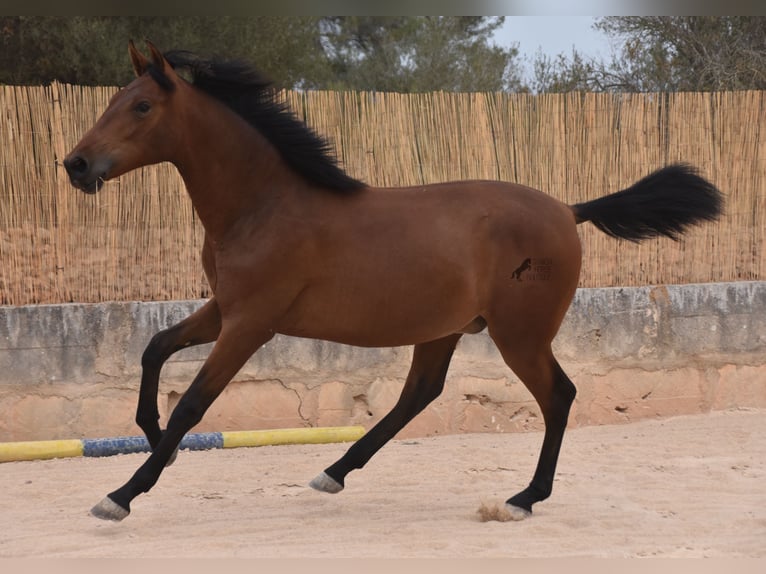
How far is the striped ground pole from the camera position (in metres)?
6.09

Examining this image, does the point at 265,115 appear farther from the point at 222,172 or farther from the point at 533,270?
the point at 533,270

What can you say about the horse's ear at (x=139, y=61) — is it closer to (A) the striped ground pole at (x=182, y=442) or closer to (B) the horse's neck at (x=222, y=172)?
(B) the horse's neck at (x=222, y=172)

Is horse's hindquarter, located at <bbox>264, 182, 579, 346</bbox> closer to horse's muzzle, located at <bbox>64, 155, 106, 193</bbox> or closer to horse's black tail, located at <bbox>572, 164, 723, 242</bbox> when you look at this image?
horse's black tail, located at <bbox>572, 164, 723, 242</bbox>

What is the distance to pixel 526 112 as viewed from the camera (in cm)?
750

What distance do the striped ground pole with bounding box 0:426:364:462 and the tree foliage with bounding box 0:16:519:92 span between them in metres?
2.31

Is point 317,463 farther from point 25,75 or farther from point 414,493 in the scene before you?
point 25,75

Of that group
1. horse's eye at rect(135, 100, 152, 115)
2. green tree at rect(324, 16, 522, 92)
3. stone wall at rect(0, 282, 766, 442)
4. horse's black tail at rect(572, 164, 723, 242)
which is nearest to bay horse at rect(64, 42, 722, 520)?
horse's eye at rect(135, 100, 152, 115)

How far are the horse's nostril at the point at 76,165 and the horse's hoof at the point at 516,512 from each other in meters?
2.54

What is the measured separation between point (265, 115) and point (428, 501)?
218cm

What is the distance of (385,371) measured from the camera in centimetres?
701

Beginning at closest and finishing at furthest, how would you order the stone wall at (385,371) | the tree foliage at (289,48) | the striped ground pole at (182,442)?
the striped ground pole at (182,442), the stone wall at (385,371), the tree foliage at (289,48)

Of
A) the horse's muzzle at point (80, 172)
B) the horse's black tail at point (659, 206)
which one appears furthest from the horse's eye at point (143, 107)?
the horse's black tail at point (659, 206)

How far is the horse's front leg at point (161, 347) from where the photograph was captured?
4.77 m

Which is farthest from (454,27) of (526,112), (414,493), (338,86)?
(414,493)
